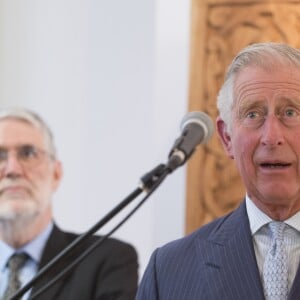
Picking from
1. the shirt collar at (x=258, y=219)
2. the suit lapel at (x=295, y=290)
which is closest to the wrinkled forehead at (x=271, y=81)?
the shirt collar at (x=258, y=219)

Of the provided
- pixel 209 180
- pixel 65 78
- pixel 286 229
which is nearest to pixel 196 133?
pixel 286 229

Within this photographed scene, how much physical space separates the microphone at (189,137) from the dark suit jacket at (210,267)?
25 cm

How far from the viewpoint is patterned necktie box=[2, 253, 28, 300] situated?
8.18 ft

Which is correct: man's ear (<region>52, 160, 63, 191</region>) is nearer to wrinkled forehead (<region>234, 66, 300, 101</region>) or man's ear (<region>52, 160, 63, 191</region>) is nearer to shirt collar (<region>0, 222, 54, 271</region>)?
shirt collar (<region>0, 222, 54, 271</region>)

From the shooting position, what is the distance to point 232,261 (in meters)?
1.67

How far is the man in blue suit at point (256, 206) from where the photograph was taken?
5.17ft

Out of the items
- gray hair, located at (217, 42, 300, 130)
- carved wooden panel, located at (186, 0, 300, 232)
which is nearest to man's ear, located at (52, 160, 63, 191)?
carved wooden panel, located at (186, 0, 300, 232)

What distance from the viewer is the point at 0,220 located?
273 cm

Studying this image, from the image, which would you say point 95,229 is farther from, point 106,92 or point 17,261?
point 106,92

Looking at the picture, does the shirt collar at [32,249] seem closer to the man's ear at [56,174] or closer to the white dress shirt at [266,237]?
the man's ear at [56,174]

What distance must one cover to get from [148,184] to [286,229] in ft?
1.18

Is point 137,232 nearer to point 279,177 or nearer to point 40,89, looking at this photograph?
point 40,89

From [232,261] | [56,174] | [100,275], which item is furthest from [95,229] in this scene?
[56,174]

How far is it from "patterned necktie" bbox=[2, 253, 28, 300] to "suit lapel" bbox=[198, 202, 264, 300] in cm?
95
